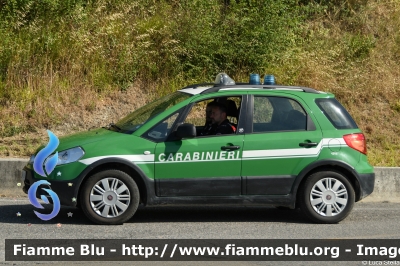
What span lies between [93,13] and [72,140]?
7.32 metres

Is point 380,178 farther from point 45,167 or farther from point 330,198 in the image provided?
point 45,167

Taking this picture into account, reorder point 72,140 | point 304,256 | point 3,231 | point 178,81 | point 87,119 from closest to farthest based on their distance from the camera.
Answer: point 304,256, point 3,231, point 72,140, point 87,119, point 178,81

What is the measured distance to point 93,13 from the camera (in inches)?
620

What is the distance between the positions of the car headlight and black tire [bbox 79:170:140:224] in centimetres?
28

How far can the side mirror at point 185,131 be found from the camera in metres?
8.68

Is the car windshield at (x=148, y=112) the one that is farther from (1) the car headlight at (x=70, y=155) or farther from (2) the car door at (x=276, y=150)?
(2) the car door at (x=276, y=150)

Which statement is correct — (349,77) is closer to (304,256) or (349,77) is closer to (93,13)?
(93,13)

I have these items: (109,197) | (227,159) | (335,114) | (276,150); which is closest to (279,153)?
(276,150)

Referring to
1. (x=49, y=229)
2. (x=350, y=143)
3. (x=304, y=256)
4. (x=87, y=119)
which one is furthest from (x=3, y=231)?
(x=87, y=119)

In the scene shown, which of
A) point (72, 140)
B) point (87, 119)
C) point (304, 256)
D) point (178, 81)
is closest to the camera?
point (304, 256)

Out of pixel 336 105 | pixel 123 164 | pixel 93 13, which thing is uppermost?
pixel 93 13

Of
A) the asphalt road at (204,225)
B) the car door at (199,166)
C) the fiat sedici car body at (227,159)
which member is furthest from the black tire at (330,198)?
the car door at (199,166)

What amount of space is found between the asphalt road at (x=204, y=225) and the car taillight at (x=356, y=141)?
3.00 ft

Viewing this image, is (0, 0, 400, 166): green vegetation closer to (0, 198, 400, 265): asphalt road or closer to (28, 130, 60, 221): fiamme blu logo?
(0, 198, 400, 265): asphalt road
